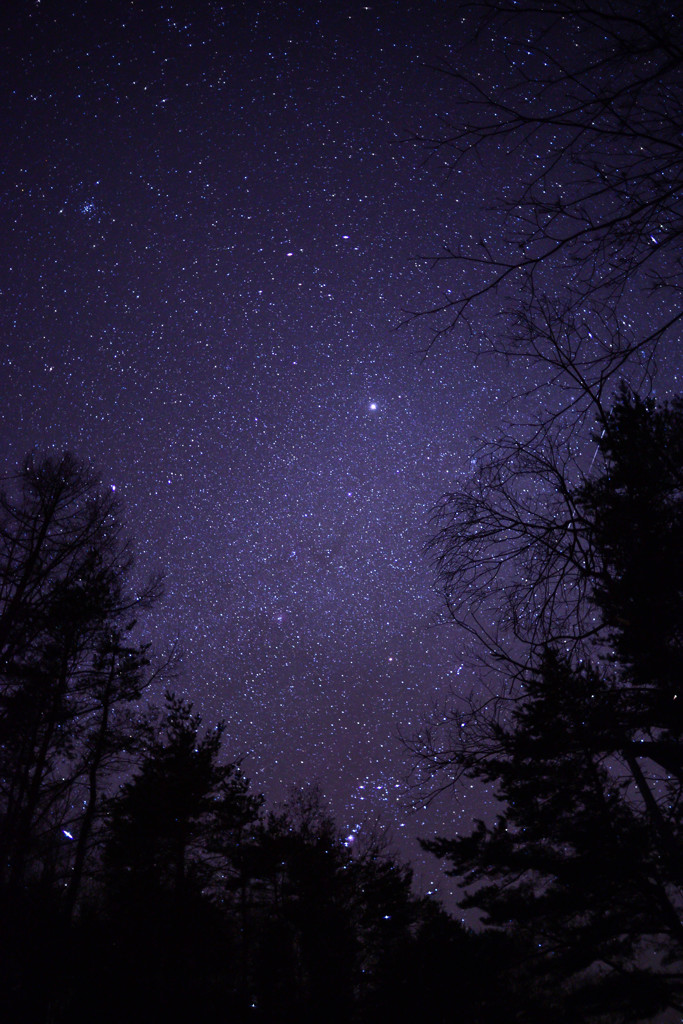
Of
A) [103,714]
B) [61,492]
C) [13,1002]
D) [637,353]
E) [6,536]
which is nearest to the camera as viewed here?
[637,353]

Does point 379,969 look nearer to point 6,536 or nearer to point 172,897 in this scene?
point 172,897

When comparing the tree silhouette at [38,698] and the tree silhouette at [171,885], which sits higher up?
the tree silhouette at [38,698]

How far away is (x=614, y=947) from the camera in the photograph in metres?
12.8

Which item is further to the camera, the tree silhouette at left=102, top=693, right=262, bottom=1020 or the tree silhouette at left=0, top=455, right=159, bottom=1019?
the tree silhouette at left=102, top=693, right=262, bottom=1020

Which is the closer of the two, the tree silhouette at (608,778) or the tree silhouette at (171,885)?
the tree silhouette at (608,778)

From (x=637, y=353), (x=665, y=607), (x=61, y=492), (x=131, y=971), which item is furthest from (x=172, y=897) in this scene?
(x=637, y=353)

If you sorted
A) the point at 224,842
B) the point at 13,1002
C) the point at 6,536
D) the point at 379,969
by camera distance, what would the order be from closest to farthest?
the point at 6,536
the point at 13,1002
the point at 379,969
the point at 224,842

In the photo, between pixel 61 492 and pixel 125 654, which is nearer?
pixel 61 492

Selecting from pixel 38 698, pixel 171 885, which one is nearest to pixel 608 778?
pixel 38 698

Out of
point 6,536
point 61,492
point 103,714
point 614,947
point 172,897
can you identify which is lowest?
point 172,897

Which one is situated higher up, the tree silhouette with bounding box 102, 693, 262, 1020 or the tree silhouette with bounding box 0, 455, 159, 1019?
the tree silhouette with bounding box 0, 455, 159, 1019

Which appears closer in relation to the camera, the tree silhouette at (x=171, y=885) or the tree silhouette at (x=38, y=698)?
the tree silhouette at (x=38, y=698)

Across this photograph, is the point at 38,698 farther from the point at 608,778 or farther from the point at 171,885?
the point at 171,885

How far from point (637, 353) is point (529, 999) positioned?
62.6 feet
